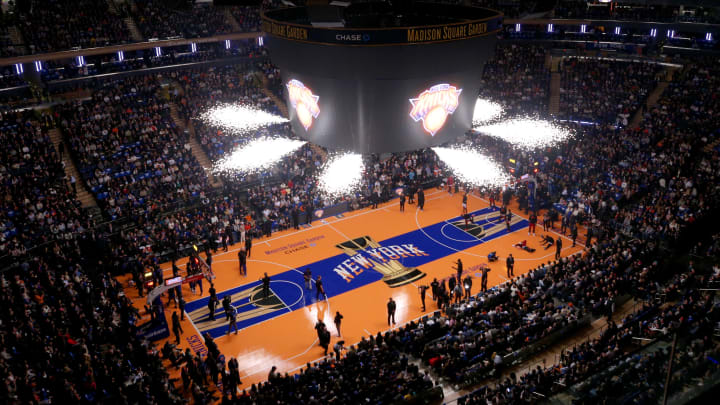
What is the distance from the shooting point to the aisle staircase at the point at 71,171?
28.4 m

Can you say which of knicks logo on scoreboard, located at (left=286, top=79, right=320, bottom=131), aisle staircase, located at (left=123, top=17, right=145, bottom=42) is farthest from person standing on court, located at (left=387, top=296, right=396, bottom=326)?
aisle staircase, located at (left=123, top=17, right=145, bottom=42)

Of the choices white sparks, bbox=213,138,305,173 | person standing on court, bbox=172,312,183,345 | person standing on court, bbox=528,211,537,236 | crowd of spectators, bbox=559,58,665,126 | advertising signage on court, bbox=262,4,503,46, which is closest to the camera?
advertising signage on court, bbox=262,4,503,46

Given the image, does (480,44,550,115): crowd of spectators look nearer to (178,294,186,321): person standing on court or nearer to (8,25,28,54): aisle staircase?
(178,294,186,321): person standing on court

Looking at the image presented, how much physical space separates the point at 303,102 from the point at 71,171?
1762 cm

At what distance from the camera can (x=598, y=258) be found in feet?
71.5

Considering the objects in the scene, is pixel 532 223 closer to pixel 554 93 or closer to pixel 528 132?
pixel 528 132

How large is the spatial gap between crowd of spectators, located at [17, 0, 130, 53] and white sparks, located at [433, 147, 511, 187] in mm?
21128

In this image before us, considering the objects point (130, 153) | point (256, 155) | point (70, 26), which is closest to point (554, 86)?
point (256, 155)

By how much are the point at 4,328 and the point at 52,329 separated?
54.7 inches

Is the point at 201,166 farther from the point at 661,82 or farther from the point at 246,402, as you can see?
the point at 661,82

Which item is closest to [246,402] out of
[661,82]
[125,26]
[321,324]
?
[321,324]

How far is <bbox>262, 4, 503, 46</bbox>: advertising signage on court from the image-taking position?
47.7ft

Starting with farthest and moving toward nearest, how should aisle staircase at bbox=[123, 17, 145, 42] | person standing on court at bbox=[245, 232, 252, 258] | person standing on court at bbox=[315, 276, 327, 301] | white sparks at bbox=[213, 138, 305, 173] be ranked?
aisle staircase at bbox=[123, 17, 145, 42], white sparks at bbox=[213, 138, 305, 173], person standing on court at bbox=[245, 232, 252, 258], person standing on court at bbox=[315, 276, 327, 301]

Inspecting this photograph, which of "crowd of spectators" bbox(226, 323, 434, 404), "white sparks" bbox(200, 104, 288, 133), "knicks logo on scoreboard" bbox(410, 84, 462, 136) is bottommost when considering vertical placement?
"crowd of spectators" bbox(226, 323, 434, 404)
